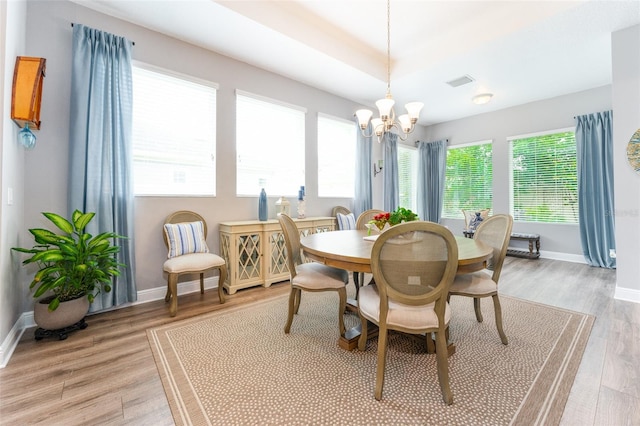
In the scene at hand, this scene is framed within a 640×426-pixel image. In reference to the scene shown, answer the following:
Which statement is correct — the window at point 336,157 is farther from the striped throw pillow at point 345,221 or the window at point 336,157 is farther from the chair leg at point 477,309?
the chair leg at point 477,309

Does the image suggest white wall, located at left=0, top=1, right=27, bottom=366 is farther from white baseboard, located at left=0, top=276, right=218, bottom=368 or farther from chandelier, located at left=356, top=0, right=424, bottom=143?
chandelier, located at left=356, top=0, right=424, bottom=143

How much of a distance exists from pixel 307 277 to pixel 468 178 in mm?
5359

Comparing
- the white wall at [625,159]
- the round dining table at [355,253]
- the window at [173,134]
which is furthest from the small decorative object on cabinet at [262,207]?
the white wall at [625,159]

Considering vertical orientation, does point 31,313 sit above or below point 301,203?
below

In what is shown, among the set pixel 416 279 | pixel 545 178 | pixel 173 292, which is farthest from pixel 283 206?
pixel 545 178

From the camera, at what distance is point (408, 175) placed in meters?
6.45

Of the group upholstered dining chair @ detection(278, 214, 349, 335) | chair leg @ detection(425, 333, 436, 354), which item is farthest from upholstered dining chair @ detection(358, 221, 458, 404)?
upholstered dining chair @ detection(278, 214, 349, 335)

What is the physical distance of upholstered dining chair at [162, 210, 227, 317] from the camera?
99.0 inches

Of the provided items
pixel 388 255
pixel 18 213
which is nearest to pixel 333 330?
pixel 388 255

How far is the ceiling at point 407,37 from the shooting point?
8.75 ft

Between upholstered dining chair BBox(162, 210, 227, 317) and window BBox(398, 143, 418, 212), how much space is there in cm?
454

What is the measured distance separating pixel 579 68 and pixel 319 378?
5129mm

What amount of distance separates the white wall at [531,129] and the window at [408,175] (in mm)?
902

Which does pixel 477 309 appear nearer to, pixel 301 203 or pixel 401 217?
pixel 401 217
